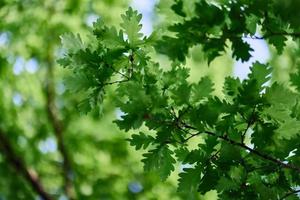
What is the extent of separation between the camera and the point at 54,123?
6164 mm

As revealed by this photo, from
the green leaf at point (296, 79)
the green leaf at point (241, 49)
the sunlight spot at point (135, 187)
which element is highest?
the sunlight spot at point (135, 187)

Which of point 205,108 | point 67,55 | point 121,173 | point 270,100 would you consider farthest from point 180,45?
point 121,173

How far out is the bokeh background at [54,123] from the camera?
6.00 metres

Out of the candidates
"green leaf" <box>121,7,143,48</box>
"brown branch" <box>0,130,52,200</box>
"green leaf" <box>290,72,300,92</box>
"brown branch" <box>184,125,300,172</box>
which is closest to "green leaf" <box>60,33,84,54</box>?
"green leaf" <box>121,7,143,48</box>

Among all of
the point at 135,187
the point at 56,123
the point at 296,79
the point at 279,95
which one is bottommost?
the point at 279,95

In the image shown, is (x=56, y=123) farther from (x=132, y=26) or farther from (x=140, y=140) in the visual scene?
(x=132, y=26)

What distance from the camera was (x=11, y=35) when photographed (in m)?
5.96

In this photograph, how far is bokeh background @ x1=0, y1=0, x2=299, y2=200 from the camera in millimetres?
6004

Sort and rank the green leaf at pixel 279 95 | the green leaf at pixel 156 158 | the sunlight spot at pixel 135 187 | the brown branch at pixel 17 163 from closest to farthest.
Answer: the green leaf at pixel 279 95
the green leaf at pixel 156 158
the brown branch at pixel 17 163
the sunlight spot at pixel 135 187

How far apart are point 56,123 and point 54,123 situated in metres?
0.03

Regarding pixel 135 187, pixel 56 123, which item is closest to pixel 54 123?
pixel 56 123

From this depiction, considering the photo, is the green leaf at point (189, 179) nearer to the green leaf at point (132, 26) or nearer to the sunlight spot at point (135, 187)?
the green leaf at point (132, 26)

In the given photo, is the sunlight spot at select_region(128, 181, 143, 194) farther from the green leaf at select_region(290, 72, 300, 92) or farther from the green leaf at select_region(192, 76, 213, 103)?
the green leaf at select_region(192, 76, 213, 103)

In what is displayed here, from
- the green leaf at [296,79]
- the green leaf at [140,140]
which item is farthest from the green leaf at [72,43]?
the green leaf at [296,79]
